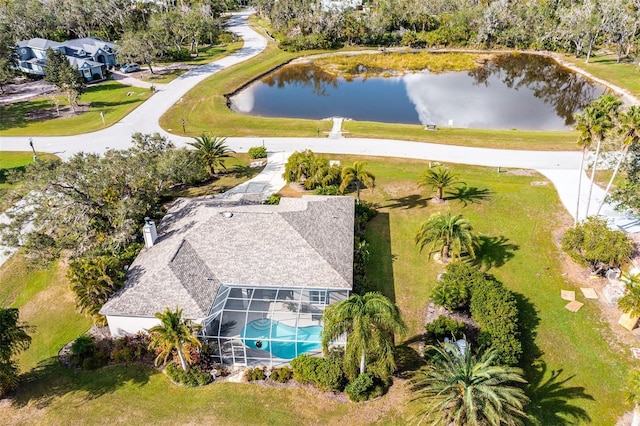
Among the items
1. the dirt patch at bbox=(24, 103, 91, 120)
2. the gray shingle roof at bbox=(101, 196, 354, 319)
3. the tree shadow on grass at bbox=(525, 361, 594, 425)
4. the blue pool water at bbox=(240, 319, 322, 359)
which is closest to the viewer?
the tree shadow on grass at bbox=(525, 361, 594, 425)

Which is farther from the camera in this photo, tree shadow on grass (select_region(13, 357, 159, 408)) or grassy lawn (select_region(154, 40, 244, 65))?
grassy lawn (select_region(154, 40, 244, 65))

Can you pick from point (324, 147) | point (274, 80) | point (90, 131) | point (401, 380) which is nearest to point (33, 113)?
point (90, 131)

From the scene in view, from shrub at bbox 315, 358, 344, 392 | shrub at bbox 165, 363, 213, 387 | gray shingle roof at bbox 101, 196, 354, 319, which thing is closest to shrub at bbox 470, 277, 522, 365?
gray shingle roof at bbox 101, 196, 354, 319

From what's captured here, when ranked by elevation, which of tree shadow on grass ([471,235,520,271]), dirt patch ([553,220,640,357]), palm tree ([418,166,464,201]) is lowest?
dirt patch ([553,220,640,357])

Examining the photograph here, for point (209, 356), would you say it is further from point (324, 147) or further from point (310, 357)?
point (324, 147)

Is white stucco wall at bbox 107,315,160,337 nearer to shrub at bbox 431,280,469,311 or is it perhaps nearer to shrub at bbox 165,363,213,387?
shrub at bbox 165,363,213,387

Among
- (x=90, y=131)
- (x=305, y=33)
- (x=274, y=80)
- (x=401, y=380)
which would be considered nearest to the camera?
(x=401, y=380)

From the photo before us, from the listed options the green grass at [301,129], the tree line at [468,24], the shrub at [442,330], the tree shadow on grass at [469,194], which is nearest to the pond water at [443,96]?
the green grass at [301,129]
